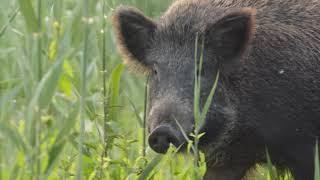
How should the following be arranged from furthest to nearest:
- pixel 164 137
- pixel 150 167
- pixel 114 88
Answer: pixel 114 88 < pixel 164 137 < pixel 150 167

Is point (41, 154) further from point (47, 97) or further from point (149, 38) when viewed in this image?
point (149, 38)

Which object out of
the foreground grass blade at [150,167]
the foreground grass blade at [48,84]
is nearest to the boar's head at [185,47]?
the foreground grass blade at [150,167]

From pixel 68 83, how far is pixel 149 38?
3.18 ft

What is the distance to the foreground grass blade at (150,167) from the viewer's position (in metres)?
3.13

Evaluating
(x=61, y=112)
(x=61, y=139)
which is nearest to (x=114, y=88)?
(x=61, y=112)

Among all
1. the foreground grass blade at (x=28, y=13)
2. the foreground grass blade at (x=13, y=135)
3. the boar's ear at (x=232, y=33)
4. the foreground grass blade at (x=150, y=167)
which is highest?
the foreground grass blade at (x=28, y=13)

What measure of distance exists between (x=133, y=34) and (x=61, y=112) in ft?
4.62

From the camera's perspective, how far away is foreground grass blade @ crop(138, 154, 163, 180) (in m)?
3.13

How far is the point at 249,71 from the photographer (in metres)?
4.27

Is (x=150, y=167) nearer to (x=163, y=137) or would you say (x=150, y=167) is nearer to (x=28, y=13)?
(x=163, y=137)

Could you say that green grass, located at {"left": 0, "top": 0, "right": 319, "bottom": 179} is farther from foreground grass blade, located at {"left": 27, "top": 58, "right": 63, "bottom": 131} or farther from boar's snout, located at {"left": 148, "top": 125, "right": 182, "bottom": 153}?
boar's snout, located at {"left": 148, "top": 125, "right": 182, "bottom": 153}

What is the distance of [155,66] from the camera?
4.25m

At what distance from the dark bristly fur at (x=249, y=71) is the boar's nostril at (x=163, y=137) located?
1.51ft

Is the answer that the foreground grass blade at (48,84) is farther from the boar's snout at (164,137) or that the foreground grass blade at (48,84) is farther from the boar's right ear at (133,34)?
the boar's right ear at (133,34)
